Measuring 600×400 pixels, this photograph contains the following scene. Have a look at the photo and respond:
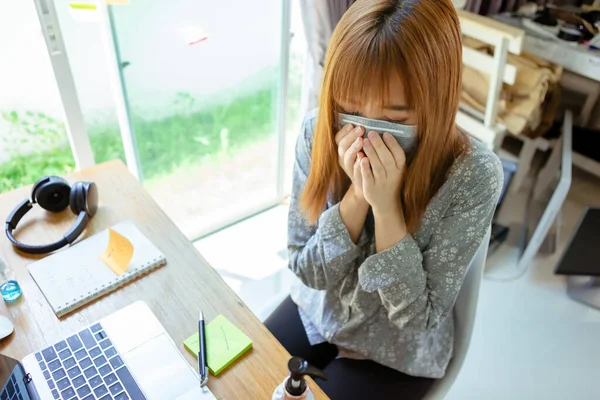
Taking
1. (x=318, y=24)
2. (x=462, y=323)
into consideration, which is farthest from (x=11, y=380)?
(x=318, y=24)

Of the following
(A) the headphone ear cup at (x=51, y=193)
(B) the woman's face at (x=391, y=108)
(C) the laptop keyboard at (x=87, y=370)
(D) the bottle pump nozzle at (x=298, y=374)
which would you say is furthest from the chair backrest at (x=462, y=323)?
(A) the headphone ear cup at (x=51, y=193)

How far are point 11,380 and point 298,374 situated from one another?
0.43 m

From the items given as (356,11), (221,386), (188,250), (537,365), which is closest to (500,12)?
(537,365)

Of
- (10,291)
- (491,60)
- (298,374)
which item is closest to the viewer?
(298,374)

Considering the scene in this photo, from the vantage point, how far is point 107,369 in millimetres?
735

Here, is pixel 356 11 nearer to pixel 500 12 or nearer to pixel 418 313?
pixel 418 313

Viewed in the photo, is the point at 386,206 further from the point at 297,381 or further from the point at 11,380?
the point at 11,380

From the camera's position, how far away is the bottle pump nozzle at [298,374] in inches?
24.4

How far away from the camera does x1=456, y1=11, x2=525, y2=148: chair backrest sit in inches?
58.1

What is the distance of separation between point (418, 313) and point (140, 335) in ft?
1.67

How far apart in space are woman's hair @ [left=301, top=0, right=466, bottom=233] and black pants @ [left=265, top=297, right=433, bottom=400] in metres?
0.38

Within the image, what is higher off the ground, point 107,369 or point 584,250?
point 107,369

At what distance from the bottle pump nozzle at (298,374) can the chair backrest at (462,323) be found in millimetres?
424

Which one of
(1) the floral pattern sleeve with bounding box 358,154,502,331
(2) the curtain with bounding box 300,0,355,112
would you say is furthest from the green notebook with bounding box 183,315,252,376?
(2) the curtain with bounding box 300,0,355,112
